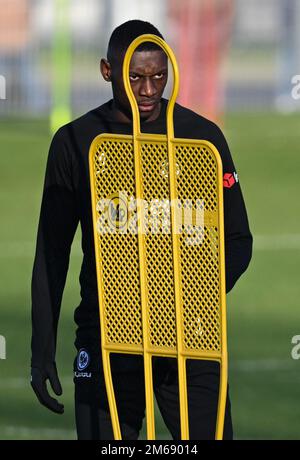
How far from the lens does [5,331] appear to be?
1188cm

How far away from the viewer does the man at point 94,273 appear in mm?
5496

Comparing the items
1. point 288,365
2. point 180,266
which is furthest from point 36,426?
point 180,266

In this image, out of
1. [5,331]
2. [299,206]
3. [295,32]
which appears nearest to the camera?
[5,331]

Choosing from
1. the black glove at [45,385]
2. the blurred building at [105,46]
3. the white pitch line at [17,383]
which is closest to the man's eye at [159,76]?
the black glove at [45,385]

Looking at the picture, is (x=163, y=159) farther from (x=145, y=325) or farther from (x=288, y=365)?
(x=288, y=365)

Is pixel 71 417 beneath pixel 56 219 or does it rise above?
beneath

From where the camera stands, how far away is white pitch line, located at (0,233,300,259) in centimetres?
1626

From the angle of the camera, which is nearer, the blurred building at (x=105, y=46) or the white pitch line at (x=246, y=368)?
the white pitch line at (x=246, y=368)

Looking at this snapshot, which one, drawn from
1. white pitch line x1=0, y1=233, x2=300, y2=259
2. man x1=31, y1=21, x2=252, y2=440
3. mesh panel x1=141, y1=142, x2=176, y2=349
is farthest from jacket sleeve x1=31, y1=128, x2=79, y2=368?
white pitch line x1=0, y1=233, x2=300, y2=259

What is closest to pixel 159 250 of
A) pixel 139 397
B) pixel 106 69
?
pixel 139 397

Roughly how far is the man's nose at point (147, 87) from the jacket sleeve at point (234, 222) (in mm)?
354

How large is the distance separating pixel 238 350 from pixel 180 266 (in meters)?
6.28

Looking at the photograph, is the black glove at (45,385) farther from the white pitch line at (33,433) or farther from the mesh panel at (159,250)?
the white pitch line at (33,433)

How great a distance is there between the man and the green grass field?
9.80ft
